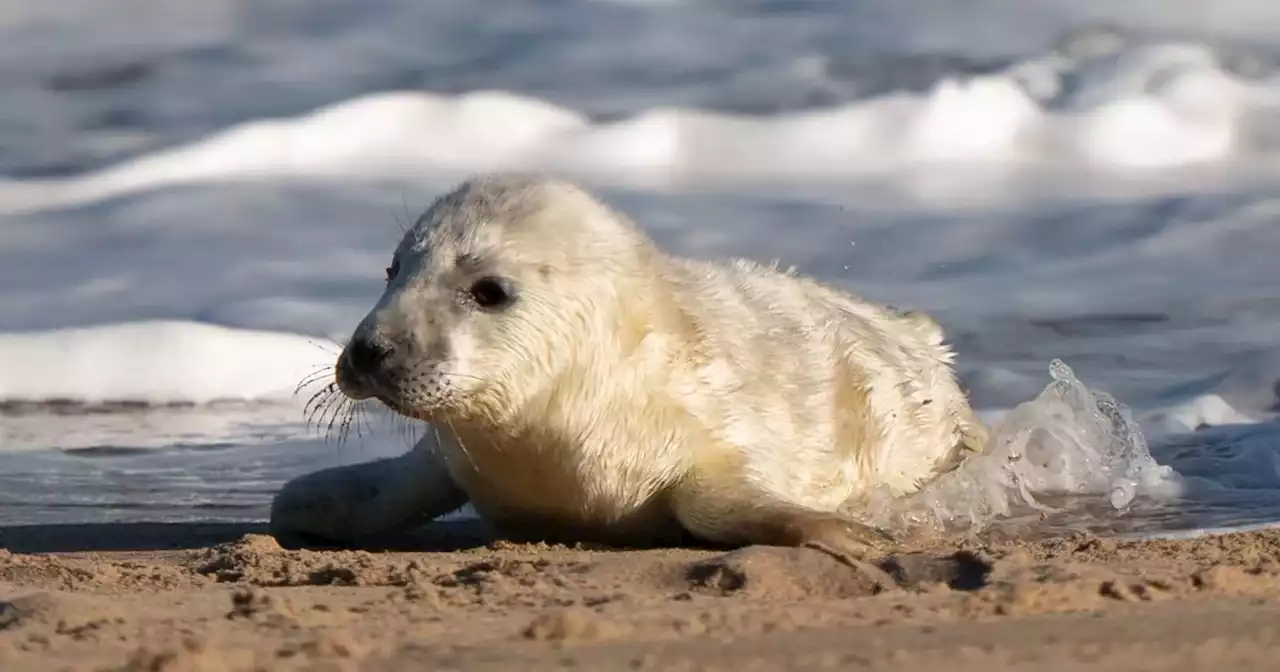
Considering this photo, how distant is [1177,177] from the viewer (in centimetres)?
1313

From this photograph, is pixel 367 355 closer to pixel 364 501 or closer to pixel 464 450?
pixel 464 450

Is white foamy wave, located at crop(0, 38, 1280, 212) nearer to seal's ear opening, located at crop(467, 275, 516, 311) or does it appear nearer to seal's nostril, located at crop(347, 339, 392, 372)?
seal's ear opening, located at crop(467, 275, 516, 311)

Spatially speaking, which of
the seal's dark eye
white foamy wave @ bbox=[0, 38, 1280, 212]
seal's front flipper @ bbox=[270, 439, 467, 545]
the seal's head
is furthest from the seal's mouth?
white foamy wave @ bbox=[0, 38, 1280, 212]

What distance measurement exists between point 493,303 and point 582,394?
0.33m

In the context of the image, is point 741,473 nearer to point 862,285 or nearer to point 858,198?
point 862,285

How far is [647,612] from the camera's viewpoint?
330 cm

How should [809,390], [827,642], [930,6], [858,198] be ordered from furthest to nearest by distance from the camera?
[930,6], [858,198], [809,390], [827,642]

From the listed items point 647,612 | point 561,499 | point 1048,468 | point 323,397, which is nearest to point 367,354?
point 561,499

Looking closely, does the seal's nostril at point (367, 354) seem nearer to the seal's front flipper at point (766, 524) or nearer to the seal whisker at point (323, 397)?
the seal whisker at point (323, 397)

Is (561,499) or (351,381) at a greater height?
(351,381)

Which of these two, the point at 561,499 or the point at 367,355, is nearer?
the point at 367,355

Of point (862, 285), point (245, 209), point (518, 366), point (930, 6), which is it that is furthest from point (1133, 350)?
point (930, 6)

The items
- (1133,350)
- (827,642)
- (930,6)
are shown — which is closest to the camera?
(827,642)

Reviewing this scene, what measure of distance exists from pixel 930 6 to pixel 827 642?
14193 millimetres
